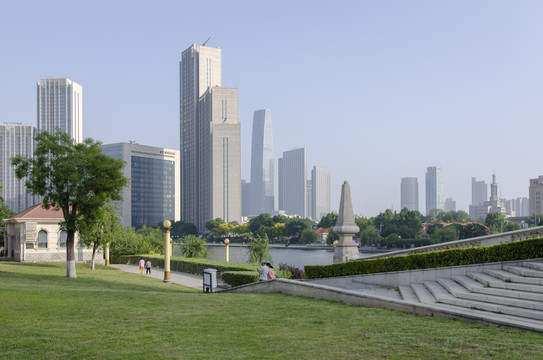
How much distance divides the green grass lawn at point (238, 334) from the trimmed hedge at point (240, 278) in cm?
1133

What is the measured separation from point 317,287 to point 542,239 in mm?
6001

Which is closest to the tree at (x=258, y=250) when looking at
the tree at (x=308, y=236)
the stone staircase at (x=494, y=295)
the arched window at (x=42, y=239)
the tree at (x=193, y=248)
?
the tree at (x=193, y=248)

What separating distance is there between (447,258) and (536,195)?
7115 inches

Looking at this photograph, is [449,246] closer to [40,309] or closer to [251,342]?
[251,342]

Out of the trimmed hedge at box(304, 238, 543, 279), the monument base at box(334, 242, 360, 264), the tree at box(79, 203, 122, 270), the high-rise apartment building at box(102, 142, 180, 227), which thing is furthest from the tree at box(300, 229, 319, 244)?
the trimmed hedge at box(304, 238, 543, 279)

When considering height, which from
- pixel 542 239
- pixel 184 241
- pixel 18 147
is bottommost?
pixel 184 241

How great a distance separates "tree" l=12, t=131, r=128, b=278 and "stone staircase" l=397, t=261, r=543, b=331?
1751 cm

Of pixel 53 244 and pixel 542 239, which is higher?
pixel 542 239

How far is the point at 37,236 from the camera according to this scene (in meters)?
39.6

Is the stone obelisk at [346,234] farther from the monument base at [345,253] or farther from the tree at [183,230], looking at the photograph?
the tree at [183,230]

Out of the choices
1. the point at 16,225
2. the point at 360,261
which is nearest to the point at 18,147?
the point at 16,225

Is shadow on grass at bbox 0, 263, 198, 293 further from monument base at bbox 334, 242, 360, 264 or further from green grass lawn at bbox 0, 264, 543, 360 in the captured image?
green grass lawn at bbox 0, 264, 543, 360

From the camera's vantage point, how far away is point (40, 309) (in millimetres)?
10383

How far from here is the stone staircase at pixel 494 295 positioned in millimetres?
8891
